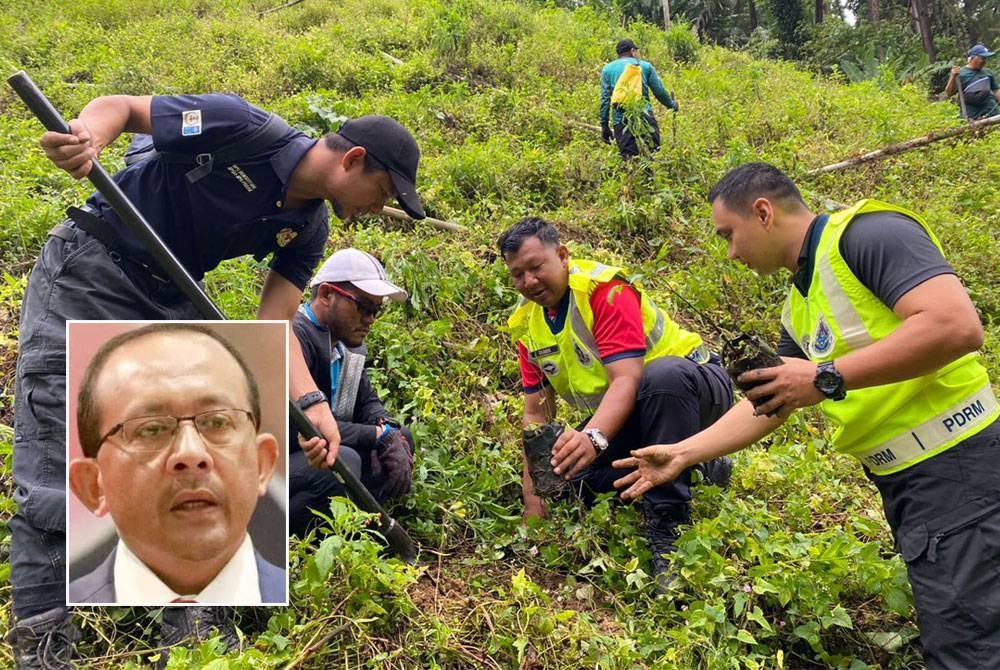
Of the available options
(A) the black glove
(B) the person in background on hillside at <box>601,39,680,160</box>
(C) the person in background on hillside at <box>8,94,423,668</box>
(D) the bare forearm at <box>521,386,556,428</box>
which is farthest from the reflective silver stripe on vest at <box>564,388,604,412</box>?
(B) the person in background on hillside at <box>601,39,680,160</box>

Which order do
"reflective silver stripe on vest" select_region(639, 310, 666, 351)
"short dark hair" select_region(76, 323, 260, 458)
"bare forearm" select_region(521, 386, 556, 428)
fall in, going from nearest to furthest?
1. "short dark hair" select_region(76, 323, 260, 458)
2. "reflective silver stripe on vest" select_region(639, 310, 666, 351)
3. "bare forearm" select_region(521, 386, 556, 428)

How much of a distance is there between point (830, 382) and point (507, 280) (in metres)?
3.02

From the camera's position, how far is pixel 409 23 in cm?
1121

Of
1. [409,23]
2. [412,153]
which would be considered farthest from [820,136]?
[412,153]

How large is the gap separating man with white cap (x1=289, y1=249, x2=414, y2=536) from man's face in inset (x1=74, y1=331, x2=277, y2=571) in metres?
1.23

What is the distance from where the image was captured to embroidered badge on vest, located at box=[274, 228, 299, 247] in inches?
97.8

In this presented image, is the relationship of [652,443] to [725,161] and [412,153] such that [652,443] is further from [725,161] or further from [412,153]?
[725,161]

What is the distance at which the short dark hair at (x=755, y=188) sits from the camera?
2.30 metres

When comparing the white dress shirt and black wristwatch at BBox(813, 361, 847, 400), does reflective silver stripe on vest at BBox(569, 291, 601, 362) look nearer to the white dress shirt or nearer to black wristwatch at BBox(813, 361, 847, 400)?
black wristwatch at BBox(813, 361, 847, 400)

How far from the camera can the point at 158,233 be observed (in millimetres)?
2318

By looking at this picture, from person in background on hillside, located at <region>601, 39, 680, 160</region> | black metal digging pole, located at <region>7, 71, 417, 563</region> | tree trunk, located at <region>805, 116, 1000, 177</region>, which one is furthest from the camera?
tree trunk, located at <region>805, 116, 1000, 177</region>

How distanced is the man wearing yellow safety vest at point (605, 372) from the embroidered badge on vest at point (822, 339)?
684mm

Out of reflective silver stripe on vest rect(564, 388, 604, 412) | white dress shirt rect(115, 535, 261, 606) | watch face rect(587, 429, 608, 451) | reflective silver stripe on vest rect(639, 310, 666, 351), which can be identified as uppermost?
white dress shirt rect(115, 535, 261, 606)

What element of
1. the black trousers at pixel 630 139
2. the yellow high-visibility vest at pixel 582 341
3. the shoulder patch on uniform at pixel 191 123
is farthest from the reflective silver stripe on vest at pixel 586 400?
the black trousers at pixel 630 139
